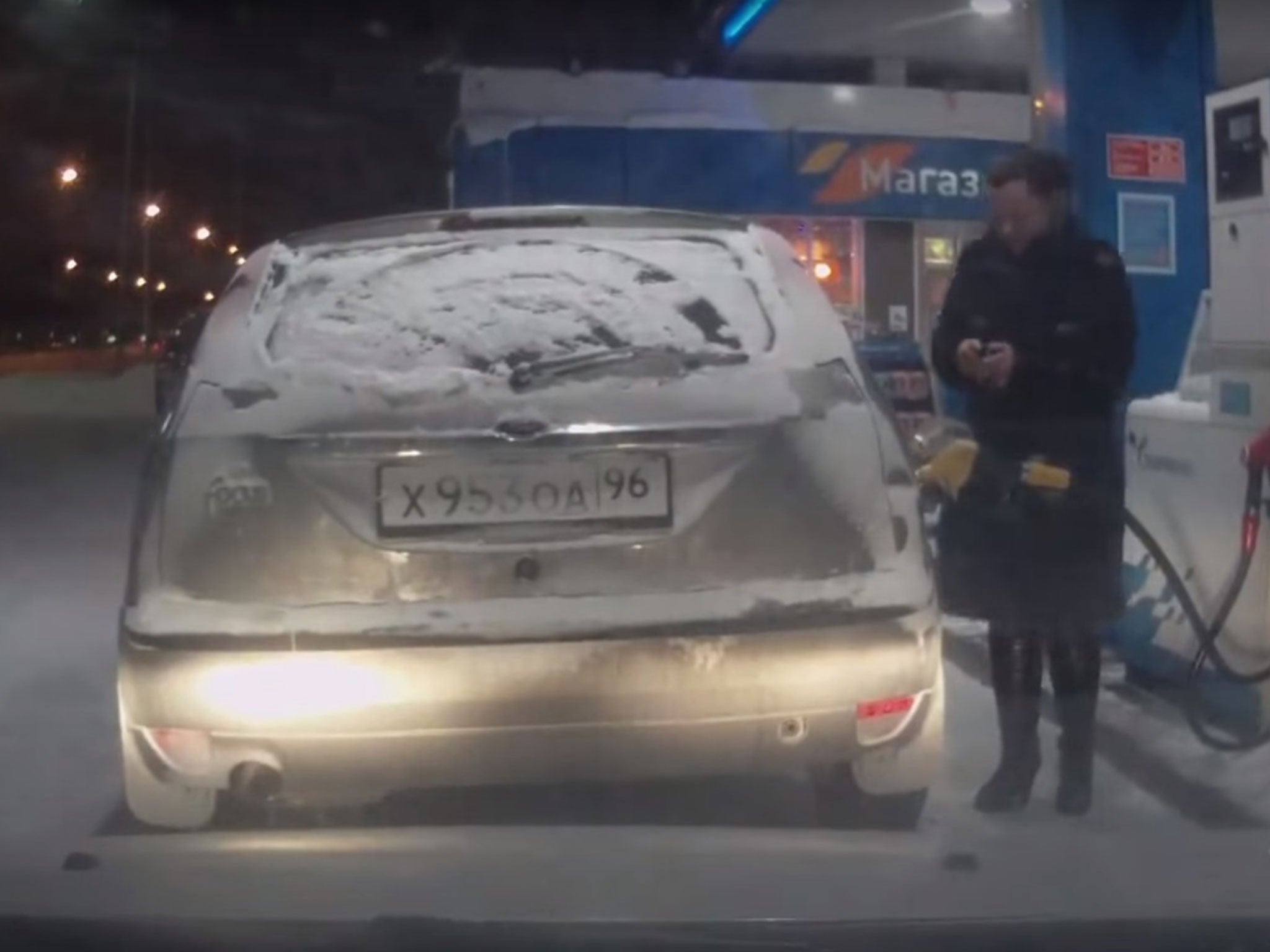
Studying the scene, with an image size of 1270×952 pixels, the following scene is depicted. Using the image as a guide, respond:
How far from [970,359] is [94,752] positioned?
281 centimetres

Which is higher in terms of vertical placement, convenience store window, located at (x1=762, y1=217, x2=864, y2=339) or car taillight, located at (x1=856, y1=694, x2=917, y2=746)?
convenience store window, located at (x1=762, y1=217, x2=864, y2=339)

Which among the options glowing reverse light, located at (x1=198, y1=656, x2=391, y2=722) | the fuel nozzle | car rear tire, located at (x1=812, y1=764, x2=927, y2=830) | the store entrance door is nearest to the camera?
glowing reverse light, located at (x1=198, y1=656, x2=391, y2=722)

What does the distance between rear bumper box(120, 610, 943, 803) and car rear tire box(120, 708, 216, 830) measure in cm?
8

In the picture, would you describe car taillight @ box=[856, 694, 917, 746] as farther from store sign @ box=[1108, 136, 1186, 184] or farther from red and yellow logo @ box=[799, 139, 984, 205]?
red and yellow logo @ box=[799, 139, 984, 205]

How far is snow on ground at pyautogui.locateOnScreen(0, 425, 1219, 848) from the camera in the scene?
17.1 feet

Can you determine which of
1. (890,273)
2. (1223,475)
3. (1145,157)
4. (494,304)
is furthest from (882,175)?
(494,304)

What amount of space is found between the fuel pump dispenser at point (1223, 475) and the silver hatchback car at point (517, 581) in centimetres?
170

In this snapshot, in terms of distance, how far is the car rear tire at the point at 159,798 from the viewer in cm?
424

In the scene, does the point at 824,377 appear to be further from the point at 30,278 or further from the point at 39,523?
the point at 30,278

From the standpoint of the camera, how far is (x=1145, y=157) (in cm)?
766

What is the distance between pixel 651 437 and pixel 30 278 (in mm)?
39048

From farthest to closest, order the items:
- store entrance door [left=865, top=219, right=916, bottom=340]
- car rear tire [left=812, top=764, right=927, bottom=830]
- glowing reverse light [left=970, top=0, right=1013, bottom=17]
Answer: store entrance door [left=865, top=219, right=916, bottom=340], glowing reverse light [left=970, top=0, right=1013, bottom=17], car rear tire [left=812, top=764, right=927, bottom=830]

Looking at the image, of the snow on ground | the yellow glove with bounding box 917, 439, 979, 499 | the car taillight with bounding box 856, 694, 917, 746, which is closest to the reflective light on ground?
the car taillight with bounding box 856, 694, 917, 746

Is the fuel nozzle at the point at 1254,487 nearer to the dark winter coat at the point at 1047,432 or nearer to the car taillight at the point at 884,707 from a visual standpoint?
the dark winter coat at the point at 1047,432
